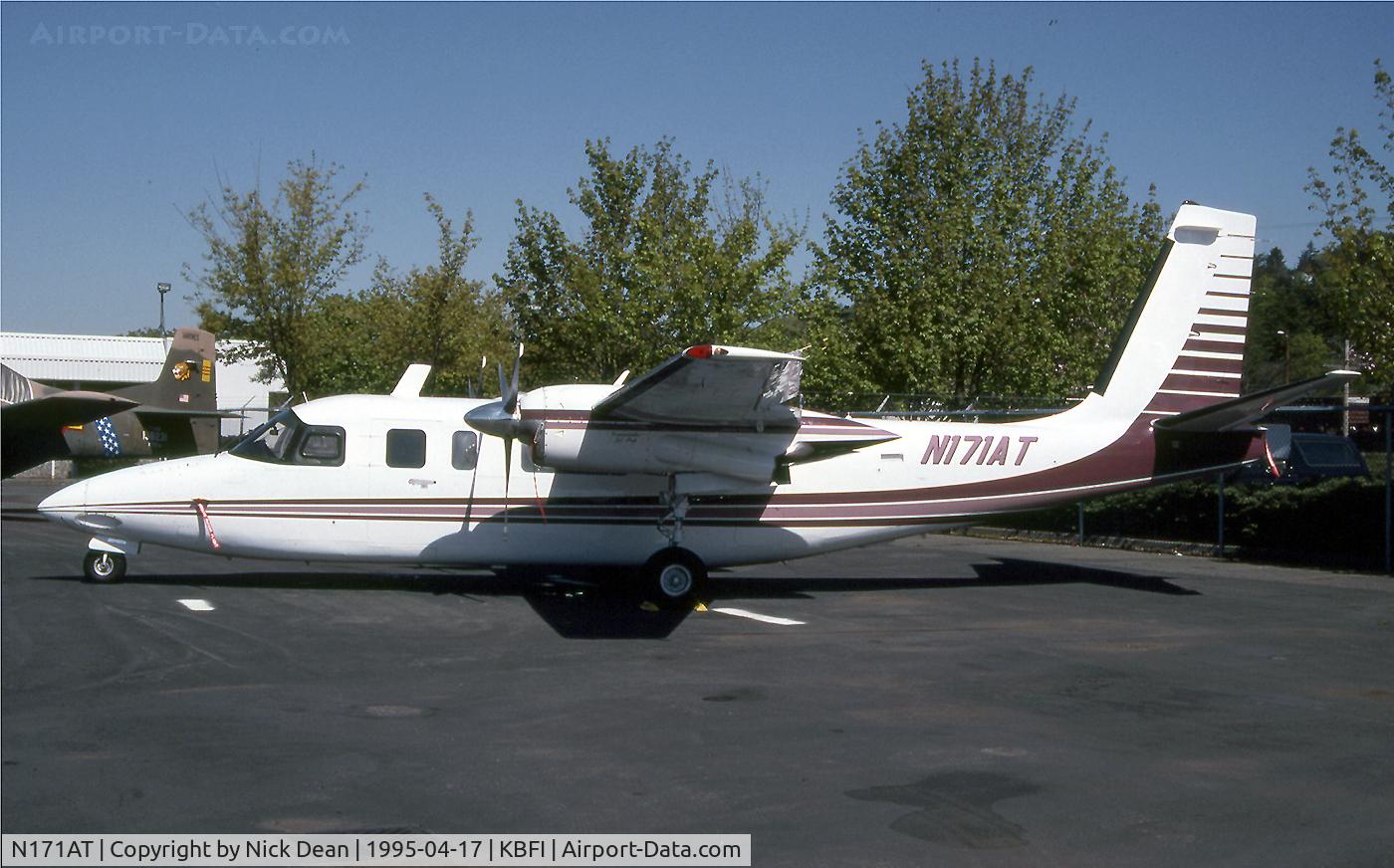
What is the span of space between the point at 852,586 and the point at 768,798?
9.99 meters

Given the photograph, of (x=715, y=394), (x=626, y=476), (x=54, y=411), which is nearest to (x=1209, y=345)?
(x=715, y=394)

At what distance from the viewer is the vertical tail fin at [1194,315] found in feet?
51.3

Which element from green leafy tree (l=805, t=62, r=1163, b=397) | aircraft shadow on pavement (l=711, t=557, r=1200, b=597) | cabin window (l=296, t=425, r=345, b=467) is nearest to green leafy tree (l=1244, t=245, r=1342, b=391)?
green leafy tree (l=805, t=62, r=1163, b=397)

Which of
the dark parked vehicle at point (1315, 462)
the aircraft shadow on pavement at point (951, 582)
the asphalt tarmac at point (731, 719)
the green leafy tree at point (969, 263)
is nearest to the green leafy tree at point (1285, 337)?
the green leafy tree at point (969, 263)

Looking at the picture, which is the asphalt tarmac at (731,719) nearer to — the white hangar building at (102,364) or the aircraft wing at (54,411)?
the aircraft wing at (54,411)

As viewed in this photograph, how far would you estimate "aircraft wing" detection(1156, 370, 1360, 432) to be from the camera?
13450 millimetres

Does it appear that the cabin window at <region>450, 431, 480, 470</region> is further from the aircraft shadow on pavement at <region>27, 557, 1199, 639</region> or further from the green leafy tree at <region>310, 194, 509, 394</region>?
the green leafy tree at <region>310, 194, 509, 394</region>

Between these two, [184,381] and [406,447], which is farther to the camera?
[184,381]

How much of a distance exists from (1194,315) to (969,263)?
13.5 metres

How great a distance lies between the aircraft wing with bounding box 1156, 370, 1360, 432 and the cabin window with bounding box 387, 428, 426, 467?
9.11 meters

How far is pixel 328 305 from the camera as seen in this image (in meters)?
32.4

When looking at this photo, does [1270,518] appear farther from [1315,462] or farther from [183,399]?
[183,399]

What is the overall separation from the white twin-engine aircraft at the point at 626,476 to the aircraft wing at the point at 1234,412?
0.11 ft

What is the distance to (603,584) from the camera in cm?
1588
